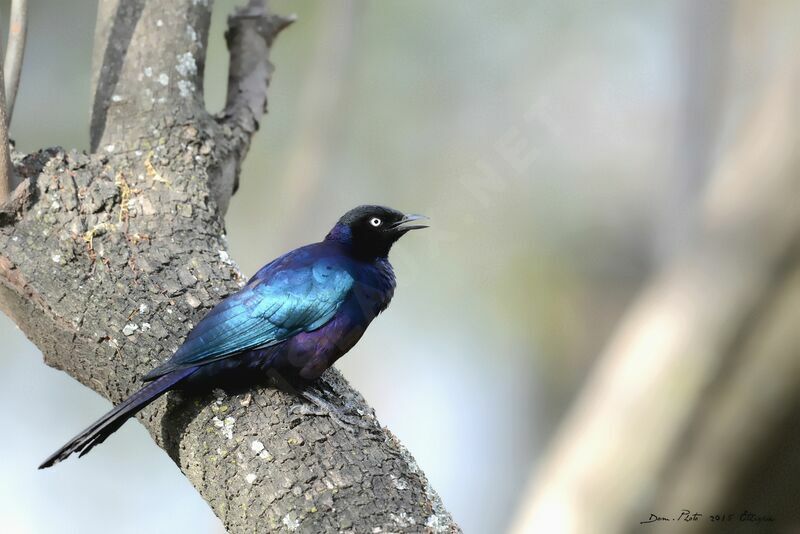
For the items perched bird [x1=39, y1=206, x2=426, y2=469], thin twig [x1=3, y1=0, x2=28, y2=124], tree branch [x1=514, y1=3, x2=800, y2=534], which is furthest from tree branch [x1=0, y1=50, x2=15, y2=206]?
tree branch [x1=514, y1=3, x2=800, y2=534]

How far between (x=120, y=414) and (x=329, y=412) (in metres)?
0.69

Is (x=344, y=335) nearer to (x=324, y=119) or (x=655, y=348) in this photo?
(x=655, y=348)

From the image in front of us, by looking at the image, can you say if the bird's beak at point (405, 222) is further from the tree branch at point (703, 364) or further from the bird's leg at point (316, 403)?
the tree branch at point (703, 364)

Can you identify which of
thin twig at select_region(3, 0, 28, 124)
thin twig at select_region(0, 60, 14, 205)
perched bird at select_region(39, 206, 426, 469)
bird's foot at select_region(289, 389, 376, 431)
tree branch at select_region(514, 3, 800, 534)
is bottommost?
tree branch at select_region(514, 3, 800, 534)

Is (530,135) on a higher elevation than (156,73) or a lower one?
lower

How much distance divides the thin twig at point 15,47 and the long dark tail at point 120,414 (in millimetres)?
1738

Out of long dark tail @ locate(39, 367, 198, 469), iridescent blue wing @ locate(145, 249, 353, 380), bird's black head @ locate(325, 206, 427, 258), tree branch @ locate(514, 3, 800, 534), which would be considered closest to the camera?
long dark tail @ locate(39, 367, 198, 469)

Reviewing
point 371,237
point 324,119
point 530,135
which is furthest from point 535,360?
point 371,237

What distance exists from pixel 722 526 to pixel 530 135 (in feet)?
Answer: 16.8

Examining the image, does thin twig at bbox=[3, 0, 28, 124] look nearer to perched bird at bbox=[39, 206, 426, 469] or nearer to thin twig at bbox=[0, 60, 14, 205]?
thin twig at bbox=[0, 60, 14, 205]

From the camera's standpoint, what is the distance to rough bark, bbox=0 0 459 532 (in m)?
2.66

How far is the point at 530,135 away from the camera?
9289 millimetres

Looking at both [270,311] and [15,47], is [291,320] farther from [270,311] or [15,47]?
[15,47]

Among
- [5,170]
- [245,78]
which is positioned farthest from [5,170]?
[245,78]
